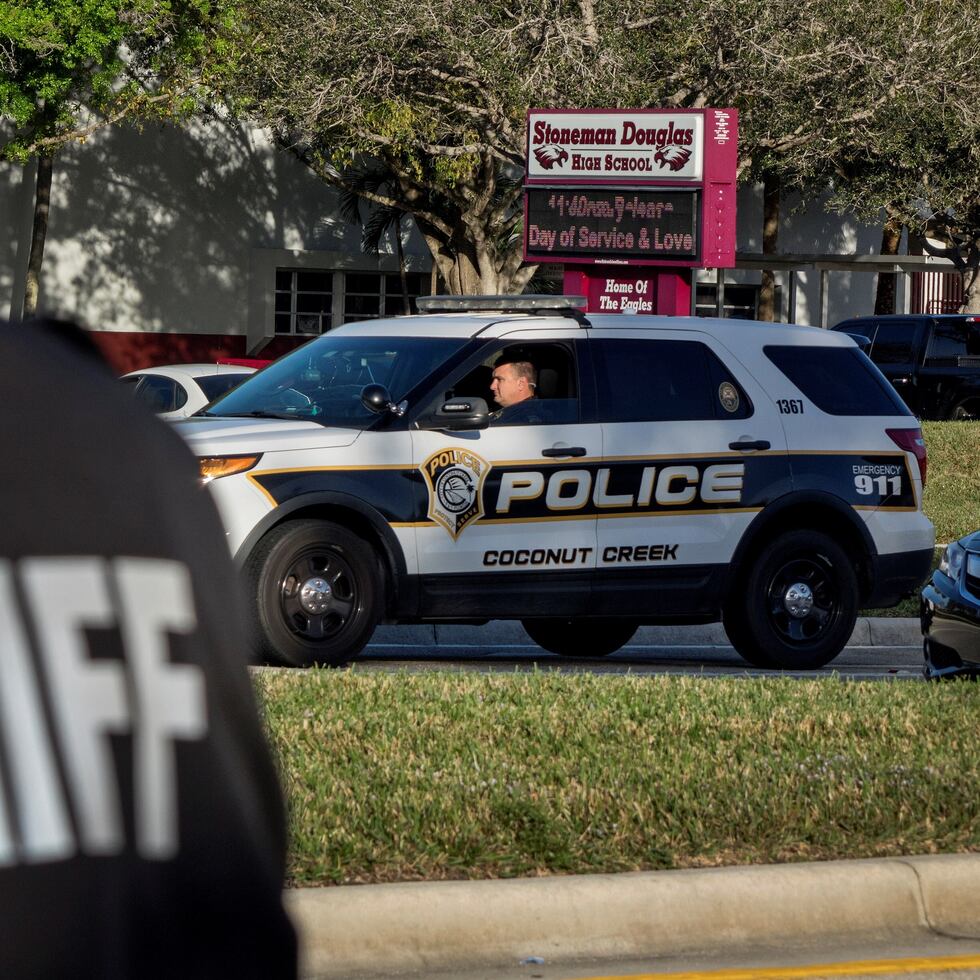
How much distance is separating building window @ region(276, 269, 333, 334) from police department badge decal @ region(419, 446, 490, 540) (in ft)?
78.4

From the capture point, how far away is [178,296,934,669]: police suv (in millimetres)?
9008

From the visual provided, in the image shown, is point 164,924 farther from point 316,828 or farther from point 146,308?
point 146,308

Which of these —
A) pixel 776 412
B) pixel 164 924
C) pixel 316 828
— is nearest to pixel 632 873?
pixel 316 828

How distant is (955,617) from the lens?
29.3ft

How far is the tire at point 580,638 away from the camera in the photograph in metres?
11.0

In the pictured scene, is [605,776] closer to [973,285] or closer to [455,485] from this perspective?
[455,485]

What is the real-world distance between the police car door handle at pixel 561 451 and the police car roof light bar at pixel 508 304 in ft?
2.71

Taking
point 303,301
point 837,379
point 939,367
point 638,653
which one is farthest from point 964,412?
point 837,379

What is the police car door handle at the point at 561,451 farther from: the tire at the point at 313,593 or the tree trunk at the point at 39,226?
the tree trunk at the point at 39,226

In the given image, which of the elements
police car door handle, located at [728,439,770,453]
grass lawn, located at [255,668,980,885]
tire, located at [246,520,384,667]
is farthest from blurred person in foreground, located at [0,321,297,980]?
police car door handle, located at [728,439,770,453]

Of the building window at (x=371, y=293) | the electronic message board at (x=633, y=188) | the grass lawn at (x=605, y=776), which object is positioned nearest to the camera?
the grass lawn at (x=605, y=776)

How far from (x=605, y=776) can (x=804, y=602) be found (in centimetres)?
441

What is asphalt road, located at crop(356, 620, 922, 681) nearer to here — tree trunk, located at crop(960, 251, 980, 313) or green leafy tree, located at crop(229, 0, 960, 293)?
green leafy tree, located at crop(229, 0, 960, 293)

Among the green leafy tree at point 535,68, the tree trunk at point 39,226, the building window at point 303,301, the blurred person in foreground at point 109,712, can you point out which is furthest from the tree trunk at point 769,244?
the blurred person in foreground at point 109,712
